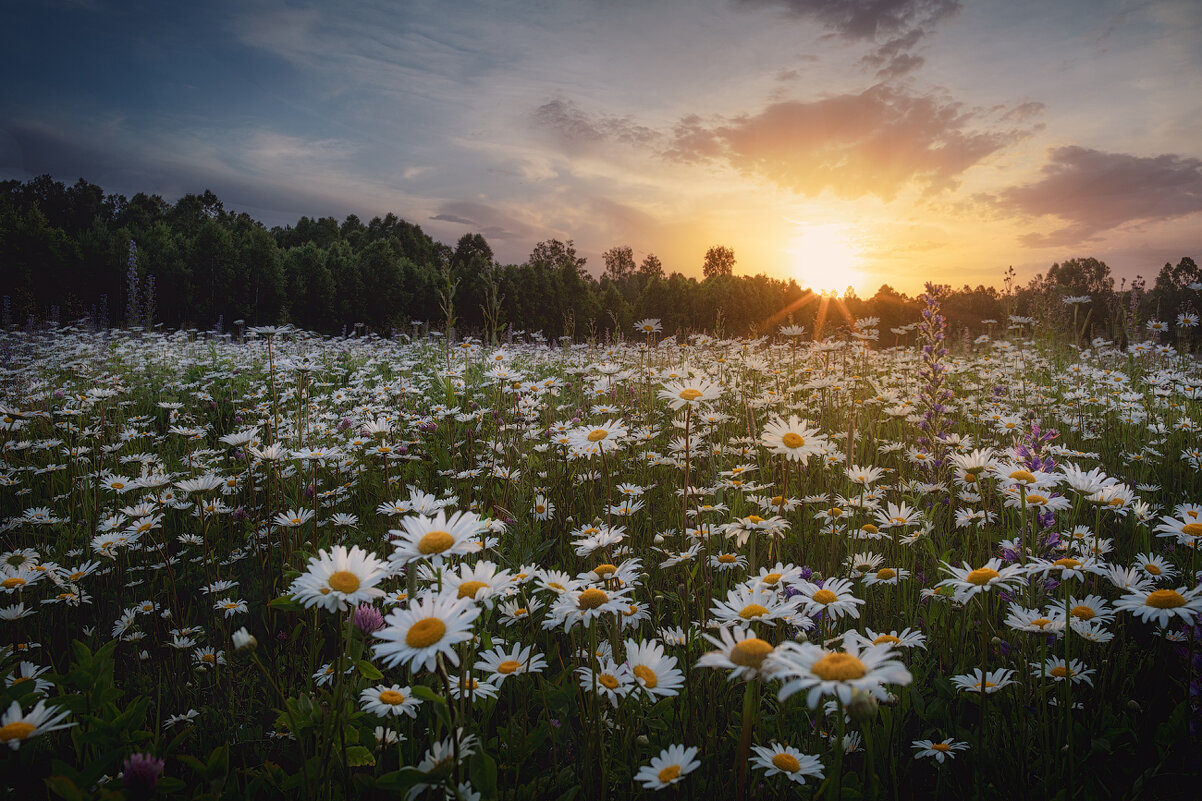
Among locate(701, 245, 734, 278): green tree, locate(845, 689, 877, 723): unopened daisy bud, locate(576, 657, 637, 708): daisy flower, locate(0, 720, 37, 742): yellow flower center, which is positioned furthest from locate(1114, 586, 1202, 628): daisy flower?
locate(701, 245, 734, 278): green tree

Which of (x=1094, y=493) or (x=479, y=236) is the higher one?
(x=479, y=236)

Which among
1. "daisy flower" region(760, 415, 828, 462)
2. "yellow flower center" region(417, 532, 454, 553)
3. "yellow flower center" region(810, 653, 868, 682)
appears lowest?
"yellow flower center" region(810, 653, 868, 682)

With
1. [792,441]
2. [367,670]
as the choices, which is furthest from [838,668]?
[792,441]

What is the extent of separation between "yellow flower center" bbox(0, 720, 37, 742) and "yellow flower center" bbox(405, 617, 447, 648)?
70cm

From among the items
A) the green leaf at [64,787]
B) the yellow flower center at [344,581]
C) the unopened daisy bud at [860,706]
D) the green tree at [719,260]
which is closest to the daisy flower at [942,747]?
the unopened daisy bud at [860,706]

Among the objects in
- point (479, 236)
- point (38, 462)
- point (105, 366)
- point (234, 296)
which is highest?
point (479, 236)

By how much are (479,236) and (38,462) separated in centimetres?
5966

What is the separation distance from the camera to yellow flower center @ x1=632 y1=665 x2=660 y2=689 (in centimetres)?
134

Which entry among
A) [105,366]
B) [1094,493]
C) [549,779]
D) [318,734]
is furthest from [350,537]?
[105,366]

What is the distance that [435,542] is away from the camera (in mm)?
1196

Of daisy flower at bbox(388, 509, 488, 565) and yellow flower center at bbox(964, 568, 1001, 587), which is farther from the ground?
daisy flower at bbox(388, 509, 488, 565)

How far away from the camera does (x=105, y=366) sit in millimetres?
7227

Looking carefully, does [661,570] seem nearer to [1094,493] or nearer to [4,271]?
[1094,493]

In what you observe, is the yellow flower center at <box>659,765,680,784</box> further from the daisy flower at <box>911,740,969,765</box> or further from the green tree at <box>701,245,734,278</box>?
the green tree at <box>701,245,734,278</box>
